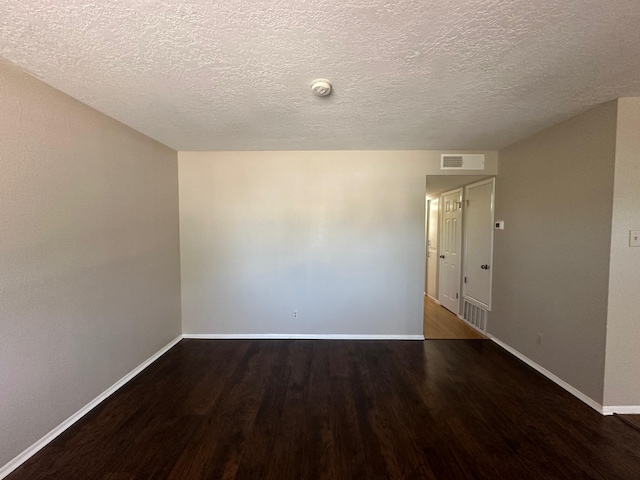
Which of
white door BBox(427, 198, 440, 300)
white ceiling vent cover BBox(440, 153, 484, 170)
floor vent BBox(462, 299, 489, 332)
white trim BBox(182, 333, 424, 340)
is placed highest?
white ceiling vent cover BBox(440, 153, 484, 170)

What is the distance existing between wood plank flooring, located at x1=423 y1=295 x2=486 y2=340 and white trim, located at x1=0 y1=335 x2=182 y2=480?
340 cm

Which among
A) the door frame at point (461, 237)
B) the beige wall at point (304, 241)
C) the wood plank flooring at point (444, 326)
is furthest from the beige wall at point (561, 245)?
the door frame at point (461, 237)

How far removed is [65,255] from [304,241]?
7.34 feet

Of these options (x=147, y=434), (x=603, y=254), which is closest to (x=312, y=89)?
(x=603, y=254)

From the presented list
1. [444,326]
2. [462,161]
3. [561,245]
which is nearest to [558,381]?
[561,245]

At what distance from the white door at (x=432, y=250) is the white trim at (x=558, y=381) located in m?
2.03

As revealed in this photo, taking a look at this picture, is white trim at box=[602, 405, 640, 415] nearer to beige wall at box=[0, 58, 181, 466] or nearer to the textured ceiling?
the textured ceiling

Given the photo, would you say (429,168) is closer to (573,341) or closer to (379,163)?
(379,163)

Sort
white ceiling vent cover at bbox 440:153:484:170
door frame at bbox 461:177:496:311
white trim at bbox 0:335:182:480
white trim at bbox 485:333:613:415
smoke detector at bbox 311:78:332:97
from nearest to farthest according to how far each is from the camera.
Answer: white trim at bbox 0:335:182:480, smoke detector at bbox 311:78:332:97, white trim at bbox 485:333:613:415, white ceiling vent cover at bbox 440:153:484:170, door frame at bbox 461:177:496:311

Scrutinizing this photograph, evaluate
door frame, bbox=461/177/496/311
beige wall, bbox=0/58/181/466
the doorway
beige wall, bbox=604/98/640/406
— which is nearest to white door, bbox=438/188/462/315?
the doorway

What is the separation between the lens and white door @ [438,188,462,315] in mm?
4254

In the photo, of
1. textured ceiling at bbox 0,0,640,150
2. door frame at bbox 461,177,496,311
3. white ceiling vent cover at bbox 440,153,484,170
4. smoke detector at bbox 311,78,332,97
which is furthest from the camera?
door frame at bbox 461,177,496,311

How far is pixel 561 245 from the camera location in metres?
2.40

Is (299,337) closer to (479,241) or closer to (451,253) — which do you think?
(479,241)
